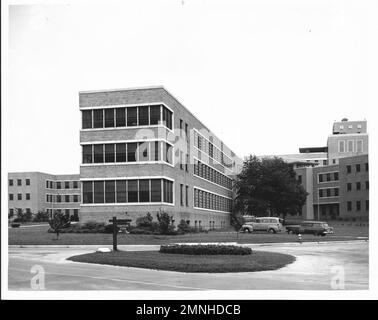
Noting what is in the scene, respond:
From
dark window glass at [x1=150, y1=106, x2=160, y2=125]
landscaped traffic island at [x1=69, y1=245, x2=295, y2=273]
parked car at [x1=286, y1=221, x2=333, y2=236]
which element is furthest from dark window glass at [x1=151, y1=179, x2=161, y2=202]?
landscaped traffic island at [x1=69, y1=245, x2=295, y2=273]

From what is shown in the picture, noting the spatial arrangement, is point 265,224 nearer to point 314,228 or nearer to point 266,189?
point 266,189

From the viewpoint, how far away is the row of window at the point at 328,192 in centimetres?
7631

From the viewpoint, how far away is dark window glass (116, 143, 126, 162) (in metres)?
43.9

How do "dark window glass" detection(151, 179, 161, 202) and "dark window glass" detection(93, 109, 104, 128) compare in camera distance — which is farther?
"dark window glass" detection(151, 179, 161, 202)

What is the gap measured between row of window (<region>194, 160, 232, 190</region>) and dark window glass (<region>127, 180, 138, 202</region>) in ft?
39.6

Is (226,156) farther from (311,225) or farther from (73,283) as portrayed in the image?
(73,283)

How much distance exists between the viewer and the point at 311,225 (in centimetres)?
4759

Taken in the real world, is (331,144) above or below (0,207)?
above

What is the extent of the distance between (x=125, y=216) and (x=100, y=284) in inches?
1110

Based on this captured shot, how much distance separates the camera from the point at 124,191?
1734 inches

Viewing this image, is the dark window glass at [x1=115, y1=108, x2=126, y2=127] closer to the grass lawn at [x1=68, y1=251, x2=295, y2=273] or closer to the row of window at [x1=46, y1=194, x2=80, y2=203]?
the grass lawn at [x1=68, y1=251, x2=295, y2=273]

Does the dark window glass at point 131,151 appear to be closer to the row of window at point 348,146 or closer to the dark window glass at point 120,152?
the dark window glass at point 120,152

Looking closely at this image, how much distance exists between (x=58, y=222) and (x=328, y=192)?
177ft
